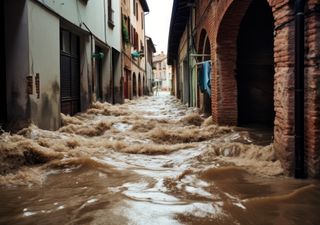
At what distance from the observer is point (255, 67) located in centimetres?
891

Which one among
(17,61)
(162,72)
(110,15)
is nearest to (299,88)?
(17,61)

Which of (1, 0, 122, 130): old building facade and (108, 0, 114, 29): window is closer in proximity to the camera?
(1, 0, 122, 130): old building facade

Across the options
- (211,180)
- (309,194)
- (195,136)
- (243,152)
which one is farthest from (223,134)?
(309,194)

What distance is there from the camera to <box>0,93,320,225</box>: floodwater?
10.5 feet

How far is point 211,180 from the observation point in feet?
14.5

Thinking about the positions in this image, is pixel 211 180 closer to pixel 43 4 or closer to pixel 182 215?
pixel 182 215

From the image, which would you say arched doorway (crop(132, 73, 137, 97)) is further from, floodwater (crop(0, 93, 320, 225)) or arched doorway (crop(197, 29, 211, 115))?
floodwater (crop(0, 93, 320, 225))

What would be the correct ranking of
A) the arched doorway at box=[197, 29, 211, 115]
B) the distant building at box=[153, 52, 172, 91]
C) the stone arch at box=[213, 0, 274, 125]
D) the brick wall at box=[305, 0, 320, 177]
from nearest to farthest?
the brick wall at box=[305, 0, 320, 177]
the stone arch at box=[213, 0, 274, 125]
the arched doorway at box=[197, 29, 211, 115]
the distant building at box=[153, 52, 172, 91]

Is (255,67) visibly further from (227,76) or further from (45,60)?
(45,60)

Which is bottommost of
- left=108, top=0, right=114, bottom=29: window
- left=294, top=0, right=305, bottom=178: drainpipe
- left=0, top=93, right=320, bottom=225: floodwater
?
left=0, top=93, right=320, bottom=225: floodwater

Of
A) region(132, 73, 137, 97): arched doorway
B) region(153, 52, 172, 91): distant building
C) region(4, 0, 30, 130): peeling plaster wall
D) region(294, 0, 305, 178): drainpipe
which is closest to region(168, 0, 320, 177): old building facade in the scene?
region(294, 0, 305, 178): drainpipe

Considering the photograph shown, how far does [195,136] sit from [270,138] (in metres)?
1.45

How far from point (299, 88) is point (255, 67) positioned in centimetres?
468

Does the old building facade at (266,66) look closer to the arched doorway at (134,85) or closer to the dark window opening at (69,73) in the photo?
the dark window opening at (69,73)
